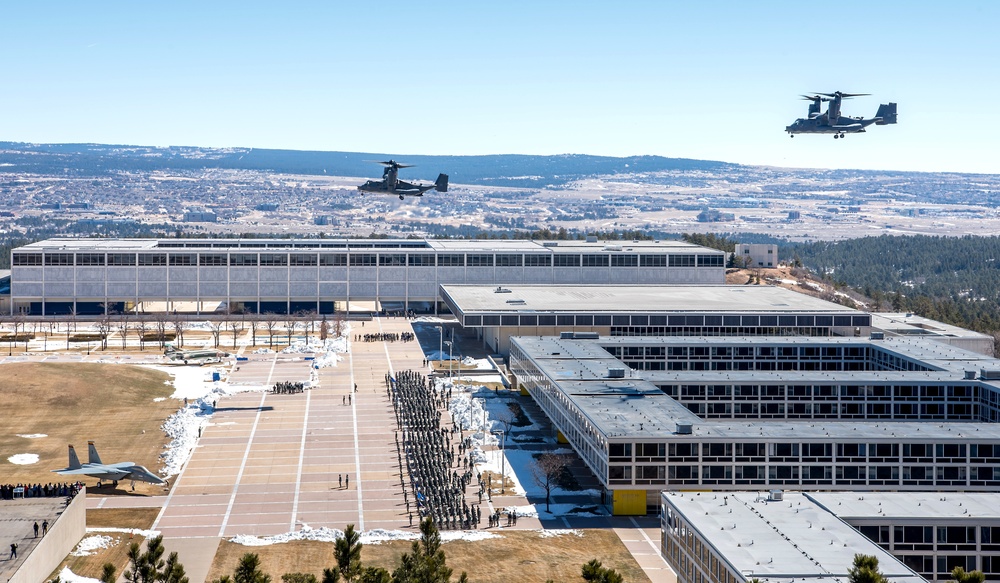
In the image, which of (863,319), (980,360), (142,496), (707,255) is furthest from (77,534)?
(707,255)

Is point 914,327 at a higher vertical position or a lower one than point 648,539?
higher

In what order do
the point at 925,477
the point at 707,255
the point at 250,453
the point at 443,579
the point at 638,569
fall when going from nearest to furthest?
the point at 443,579 < the point at 638,569 < the point at 925,477 < the point at 250,453 < the point at 707,255

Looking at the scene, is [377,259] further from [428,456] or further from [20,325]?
[428,456]

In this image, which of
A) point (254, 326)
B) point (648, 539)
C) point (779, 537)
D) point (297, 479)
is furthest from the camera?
point (254, 326)

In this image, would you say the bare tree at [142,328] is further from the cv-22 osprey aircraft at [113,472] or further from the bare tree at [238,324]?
the cv-22 osprey aircraft at [113,472]

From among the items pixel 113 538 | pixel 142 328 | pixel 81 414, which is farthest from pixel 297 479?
pixel 142 328

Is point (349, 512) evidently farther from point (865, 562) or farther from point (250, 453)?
point (865, 562)

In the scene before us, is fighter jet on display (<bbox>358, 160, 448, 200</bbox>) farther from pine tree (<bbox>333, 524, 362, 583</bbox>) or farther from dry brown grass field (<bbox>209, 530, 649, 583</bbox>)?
pine tree (<bbox>333, 524, 362, 583</bbox>)
